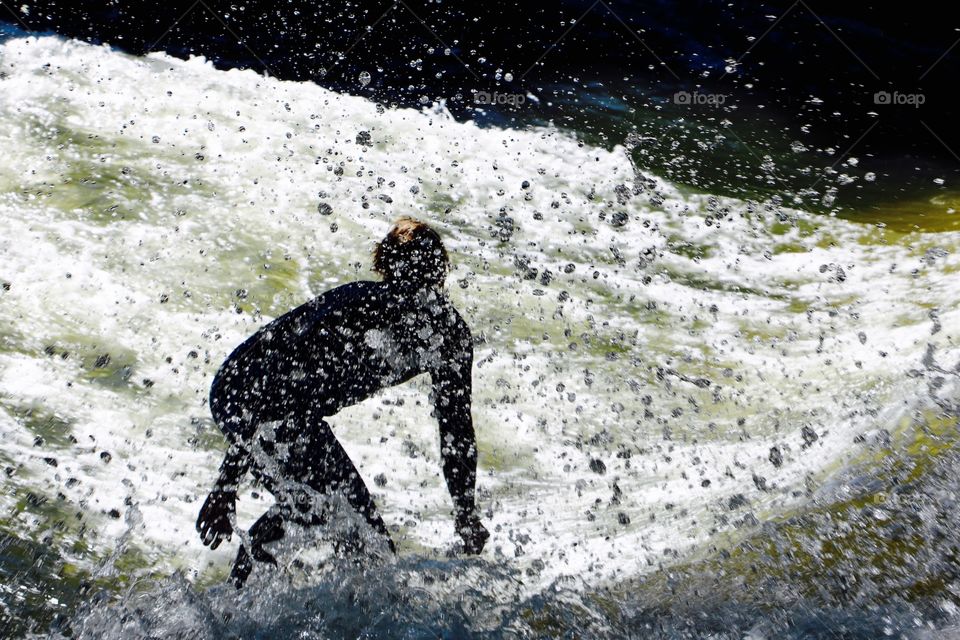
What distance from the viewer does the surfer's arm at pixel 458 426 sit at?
2.31 m

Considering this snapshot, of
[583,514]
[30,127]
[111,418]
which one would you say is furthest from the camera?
[30,127]

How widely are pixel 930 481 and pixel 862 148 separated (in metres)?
5.74

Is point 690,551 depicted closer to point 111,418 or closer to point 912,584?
point 912,584

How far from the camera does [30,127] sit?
Result: 629cm

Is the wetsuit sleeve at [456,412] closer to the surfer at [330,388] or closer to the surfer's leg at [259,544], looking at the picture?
the surfer at [330,388]

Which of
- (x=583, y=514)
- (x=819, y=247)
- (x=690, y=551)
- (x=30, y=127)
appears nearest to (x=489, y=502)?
(x=583, y=514)

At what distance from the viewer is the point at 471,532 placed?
7.78ft

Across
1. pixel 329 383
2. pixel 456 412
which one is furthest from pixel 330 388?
pixel 456 412

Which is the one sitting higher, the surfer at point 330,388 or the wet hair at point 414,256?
the wet hair at point 414,256

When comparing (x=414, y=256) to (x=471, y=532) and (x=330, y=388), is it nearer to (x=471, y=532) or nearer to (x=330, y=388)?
(x=330, y=388)

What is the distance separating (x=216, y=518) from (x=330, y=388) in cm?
48

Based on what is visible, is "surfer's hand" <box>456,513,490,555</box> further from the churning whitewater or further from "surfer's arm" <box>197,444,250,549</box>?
"surfer's arm" <box>197,444,250,549</box>

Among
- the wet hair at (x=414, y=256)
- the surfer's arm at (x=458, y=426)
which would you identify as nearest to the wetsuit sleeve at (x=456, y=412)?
the surfer's arm at (x=458, y=426)

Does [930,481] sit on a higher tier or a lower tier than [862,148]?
lower
